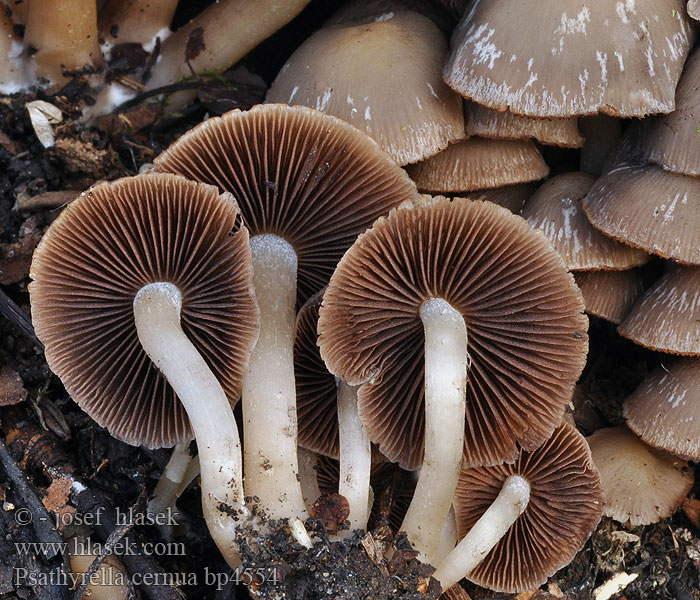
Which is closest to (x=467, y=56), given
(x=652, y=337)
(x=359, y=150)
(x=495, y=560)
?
(x=359, y=150)

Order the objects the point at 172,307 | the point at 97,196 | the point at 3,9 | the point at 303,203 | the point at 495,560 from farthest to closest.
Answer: the point at 3,9 < the point at 495,560 < the point at 303,203 < the point at 172,307 < the point at 97,196

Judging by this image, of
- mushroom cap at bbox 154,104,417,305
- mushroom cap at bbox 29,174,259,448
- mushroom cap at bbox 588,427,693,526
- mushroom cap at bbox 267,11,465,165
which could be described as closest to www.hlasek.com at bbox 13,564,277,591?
mushroom cap at bbox 29,174,259,448

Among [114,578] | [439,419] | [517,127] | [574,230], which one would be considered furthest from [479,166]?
[114,578]

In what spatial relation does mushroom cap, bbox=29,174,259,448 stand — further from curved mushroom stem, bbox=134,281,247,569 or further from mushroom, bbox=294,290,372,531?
mushroom, bbox=294,290,372,531

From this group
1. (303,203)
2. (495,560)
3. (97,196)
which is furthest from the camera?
(495,560)

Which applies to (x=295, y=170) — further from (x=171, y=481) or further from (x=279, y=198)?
(x=171, y=481)

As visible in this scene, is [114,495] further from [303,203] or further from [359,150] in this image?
[359,150]
